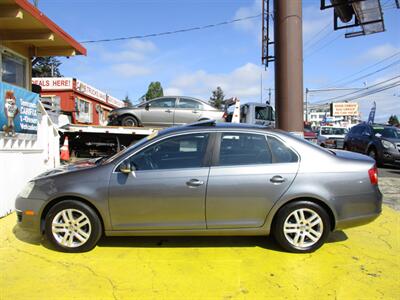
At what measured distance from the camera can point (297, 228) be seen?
4.22 meters

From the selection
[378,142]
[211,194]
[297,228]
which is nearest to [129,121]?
[211,194]

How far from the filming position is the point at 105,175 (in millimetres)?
4199

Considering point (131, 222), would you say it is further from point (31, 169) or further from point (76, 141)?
point (76, 141)

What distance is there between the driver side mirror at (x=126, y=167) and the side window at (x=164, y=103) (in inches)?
300

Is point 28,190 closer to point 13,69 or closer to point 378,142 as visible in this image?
point 13,69

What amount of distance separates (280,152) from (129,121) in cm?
831

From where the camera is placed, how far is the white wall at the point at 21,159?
6.09 meters

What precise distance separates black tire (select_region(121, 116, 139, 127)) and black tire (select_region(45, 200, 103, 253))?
773 centimetres

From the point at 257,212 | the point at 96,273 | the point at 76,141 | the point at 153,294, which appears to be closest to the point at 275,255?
the point at 257,212

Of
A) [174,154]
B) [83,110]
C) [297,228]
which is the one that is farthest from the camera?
[83,110]

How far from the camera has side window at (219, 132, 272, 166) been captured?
425 centimetres

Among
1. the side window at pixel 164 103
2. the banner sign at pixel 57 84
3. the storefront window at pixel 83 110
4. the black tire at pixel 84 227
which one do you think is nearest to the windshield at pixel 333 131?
the storefront window at pixel 83 110

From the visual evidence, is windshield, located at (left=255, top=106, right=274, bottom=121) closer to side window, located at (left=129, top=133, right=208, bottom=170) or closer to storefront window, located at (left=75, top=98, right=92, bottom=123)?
storefront window, located at (left=75, top=98, right=92, bottom=123)

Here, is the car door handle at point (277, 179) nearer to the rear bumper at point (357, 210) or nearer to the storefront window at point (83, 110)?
the rear bumper at point (357, 210)
